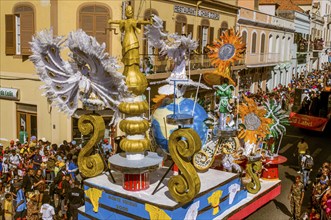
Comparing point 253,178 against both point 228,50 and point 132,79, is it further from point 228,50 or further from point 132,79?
point 132,79

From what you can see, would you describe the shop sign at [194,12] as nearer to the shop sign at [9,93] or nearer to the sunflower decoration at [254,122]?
the shop sign at [9,93]

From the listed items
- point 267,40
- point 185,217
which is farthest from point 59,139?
point 267,40

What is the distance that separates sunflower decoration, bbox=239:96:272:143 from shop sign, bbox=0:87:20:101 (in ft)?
41.9

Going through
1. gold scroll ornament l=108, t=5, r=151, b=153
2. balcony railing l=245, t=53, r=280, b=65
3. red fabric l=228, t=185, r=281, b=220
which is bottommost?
red fabric l=228, t=185, r=281, b=220

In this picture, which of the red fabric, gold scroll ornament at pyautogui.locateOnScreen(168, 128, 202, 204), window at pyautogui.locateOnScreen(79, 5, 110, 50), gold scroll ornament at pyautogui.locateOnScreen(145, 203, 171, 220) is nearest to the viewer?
gold scroll ornament at pyautogui.locateOnScreen(168, 128, 202, 204)

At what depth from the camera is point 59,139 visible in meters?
19.9

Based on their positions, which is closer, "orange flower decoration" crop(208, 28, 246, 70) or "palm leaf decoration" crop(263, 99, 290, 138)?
"orange flower decoration" crop(208, 28, 246, 70)

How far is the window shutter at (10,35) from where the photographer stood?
819 inches

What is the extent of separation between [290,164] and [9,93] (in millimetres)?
13263

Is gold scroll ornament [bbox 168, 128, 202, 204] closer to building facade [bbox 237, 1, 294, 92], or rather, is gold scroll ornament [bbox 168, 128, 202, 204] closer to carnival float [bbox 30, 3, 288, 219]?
carnival float [bbox 30, 3, 288, 219]

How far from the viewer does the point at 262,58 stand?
36.4 m

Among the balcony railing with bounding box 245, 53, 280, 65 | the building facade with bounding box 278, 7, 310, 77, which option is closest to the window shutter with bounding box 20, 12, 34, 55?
the balcony railing with bounding box 245, 53, 280, 65

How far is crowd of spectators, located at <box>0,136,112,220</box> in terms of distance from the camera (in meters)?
11.8

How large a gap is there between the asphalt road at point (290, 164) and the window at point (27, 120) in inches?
448
